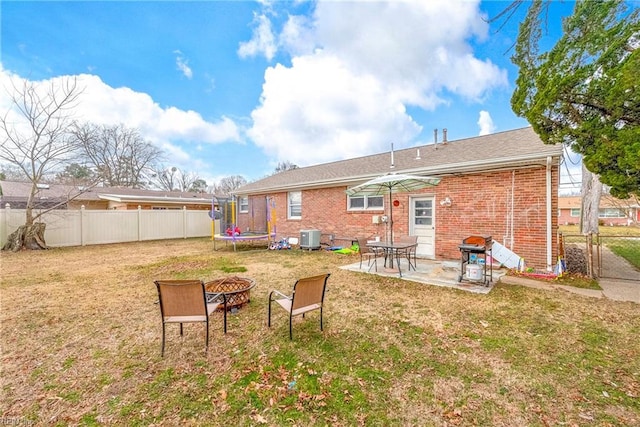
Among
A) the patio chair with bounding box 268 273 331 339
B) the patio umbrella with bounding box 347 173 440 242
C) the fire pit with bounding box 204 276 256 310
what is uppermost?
the patio umbrella with bounding box 347 173 440 242

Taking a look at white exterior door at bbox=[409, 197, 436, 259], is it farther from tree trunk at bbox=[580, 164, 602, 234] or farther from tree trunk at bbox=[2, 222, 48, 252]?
→ tree trunk at bbox=[2, 222, 48, 252]

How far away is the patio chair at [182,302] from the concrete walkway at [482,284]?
4.76 metres

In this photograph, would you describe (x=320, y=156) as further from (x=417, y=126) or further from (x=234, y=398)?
(x=234, y=398)

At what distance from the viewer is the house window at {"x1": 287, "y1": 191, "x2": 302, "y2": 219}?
13383mm

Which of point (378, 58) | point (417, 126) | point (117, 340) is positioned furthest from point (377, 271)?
point (417, 126)

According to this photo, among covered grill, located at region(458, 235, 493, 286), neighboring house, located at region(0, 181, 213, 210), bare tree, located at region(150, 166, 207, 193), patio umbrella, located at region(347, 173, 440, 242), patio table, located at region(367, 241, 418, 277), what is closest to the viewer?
covered grill, located at region(458, 235, 493, 286)

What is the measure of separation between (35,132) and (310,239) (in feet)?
41.9

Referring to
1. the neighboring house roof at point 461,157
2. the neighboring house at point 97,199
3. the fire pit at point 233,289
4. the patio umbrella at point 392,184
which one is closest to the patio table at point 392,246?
the patio umbrella at point 392,184

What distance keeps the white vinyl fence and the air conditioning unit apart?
4.92 metres

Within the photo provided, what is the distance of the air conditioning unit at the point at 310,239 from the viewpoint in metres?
11.5

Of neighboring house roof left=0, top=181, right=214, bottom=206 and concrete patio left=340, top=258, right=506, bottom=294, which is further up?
neighboring house roof left=0, top=181, right=214, bottom=206

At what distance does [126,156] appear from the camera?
2877cm

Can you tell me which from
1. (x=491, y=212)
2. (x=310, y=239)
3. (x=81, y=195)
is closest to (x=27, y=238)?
Result: (x=81, y=195)

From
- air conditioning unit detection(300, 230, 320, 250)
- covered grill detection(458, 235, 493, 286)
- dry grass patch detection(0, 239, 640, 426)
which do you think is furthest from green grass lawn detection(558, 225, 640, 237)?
dry grass patch detection(0, 239, 640, 426)
